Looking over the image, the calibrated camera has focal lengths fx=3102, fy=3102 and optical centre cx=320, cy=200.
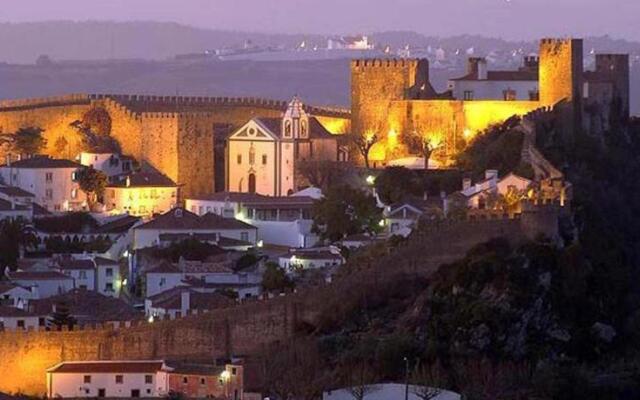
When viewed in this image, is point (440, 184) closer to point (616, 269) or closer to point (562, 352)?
point (616, 269)

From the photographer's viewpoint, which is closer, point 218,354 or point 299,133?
point 218,354

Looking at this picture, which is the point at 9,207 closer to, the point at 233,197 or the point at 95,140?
the point at 233,197

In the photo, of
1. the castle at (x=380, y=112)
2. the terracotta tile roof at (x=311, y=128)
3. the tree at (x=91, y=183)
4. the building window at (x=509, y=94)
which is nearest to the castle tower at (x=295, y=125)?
the terracotta tile roof at (x=311, y=128)

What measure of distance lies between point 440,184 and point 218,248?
3785mm

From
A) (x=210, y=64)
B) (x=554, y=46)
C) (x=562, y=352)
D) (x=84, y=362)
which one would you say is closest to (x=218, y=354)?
(x=84, y=362)

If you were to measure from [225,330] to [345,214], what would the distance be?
7312 mm

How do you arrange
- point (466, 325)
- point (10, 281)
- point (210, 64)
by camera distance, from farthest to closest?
point (210, 64), point (10, 281), point (466, 325)

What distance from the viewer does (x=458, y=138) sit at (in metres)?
53.1

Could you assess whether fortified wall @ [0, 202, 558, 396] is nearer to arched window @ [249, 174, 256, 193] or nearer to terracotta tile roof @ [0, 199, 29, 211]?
terracotta tile roof @ [0, 199, 29, 211]

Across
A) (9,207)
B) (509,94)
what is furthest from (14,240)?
(509,94)

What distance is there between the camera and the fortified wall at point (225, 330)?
139 feet

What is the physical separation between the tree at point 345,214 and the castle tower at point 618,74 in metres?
6.33

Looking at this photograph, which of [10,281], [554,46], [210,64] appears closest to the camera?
[10,281]

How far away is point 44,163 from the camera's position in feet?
180
